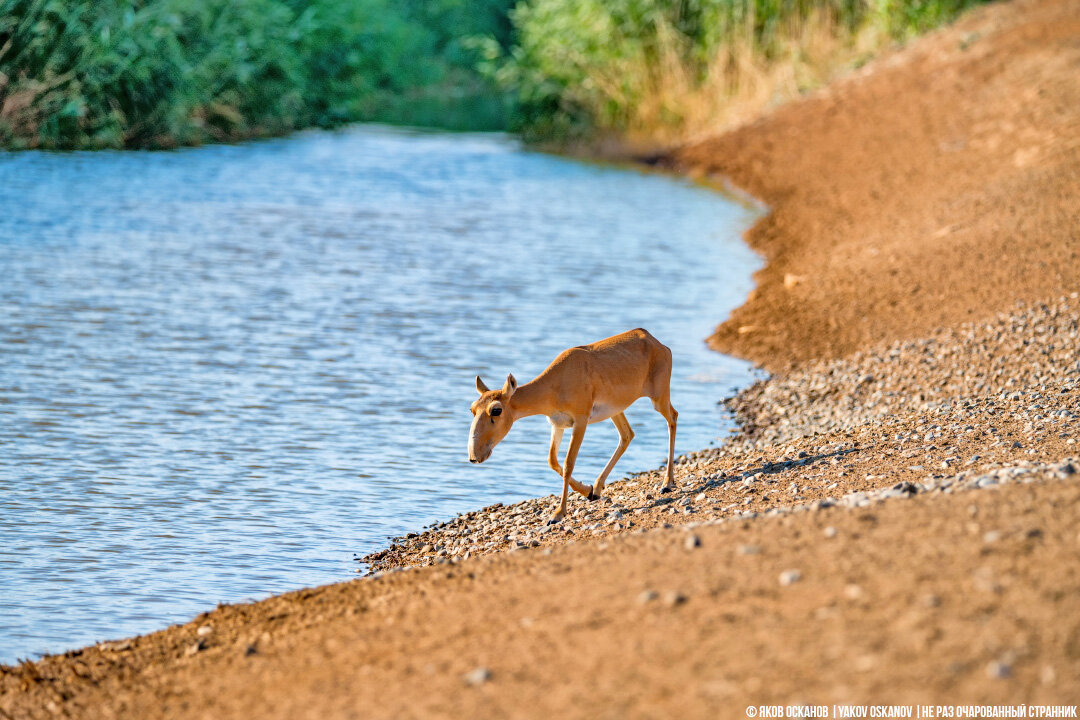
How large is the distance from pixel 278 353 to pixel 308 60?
3211 cm

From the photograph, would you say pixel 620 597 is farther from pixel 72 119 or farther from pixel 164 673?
pixel 72 119

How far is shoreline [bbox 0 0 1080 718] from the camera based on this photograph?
5.41m

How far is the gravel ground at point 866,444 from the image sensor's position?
29.3 ft


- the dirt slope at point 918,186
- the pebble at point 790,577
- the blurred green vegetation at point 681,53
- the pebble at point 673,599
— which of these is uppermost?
the pebble at point 790,577

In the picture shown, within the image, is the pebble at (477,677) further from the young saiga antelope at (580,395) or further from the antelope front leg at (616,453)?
the antelope front leg at (616,453)

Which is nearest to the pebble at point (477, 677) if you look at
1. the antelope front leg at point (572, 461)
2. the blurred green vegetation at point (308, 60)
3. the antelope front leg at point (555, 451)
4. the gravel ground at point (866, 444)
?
the gravel ground at point (866, 444)

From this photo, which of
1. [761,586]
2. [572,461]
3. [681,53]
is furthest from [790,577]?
[681,53]

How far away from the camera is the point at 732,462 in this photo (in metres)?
10.7

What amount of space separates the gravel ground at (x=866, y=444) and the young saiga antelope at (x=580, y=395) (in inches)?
19.9

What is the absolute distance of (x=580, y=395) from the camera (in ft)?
31.6

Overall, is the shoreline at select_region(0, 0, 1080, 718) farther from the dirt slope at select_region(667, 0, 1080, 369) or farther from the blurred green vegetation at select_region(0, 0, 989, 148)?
the blurred green vegetation at select_region(0, 0, 989, 148)

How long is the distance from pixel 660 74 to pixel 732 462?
1102 inches

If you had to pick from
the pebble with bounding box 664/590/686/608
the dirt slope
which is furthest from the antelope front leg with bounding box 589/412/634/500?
the dirt slope

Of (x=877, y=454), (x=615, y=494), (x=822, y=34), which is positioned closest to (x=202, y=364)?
(x=615, y=494)
